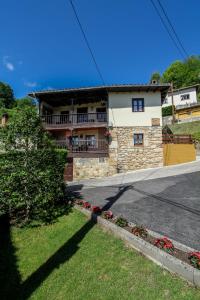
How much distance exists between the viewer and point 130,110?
19.6 meters

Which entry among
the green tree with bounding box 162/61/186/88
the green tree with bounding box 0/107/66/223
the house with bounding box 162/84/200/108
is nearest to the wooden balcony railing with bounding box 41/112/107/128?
the green tree with bounding box 0/107/66/223

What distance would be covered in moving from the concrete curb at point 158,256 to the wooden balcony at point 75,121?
44.6 feet

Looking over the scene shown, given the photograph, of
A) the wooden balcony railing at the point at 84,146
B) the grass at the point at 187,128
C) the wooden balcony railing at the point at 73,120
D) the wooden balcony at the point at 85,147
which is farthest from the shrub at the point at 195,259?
the grass at the point at 187,128

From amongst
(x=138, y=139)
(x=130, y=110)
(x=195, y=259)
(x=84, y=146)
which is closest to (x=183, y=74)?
(x=130, y=110)

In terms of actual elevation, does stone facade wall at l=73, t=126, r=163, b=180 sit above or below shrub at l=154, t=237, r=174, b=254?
above

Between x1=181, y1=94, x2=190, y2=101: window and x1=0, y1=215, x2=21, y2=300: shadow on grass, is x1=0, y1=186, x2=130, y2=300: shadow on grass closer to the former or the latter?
x1=0, y1=215, x2=21, y2=300: shadow on grass

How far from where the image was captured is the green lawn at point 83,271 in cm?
442

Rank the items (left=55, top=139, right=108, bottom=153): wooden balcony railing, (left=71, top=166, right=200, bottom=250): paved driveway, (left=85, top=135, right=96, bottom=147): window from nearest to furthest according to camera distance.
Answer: (left=71, top=166, right=200, bottom=250): paved driveway, (left=55, top=139, right=108, bottom=153): wooden balcony railing, (left=85, top=135, right=96, bottom=147): window

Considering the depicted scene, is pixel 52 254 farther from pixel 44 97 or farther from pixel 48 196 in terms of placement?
pixel 44 97

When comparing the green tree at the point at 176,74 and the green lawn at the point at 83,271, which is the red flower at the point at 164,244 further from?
the green tree at the point at 176,74

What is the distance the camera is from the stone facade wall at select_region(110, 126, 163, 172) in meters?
19.1

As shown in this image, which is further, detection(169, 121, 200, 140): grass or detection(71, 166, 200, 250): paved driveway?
detection(169, 121, 200, 140): grass

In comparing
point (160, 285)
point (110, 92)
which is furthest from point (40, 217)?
point (110, 92)

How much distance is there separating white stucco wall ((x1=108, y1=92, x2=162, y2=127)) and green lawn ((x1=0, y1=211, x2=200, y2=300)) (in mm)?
13325
